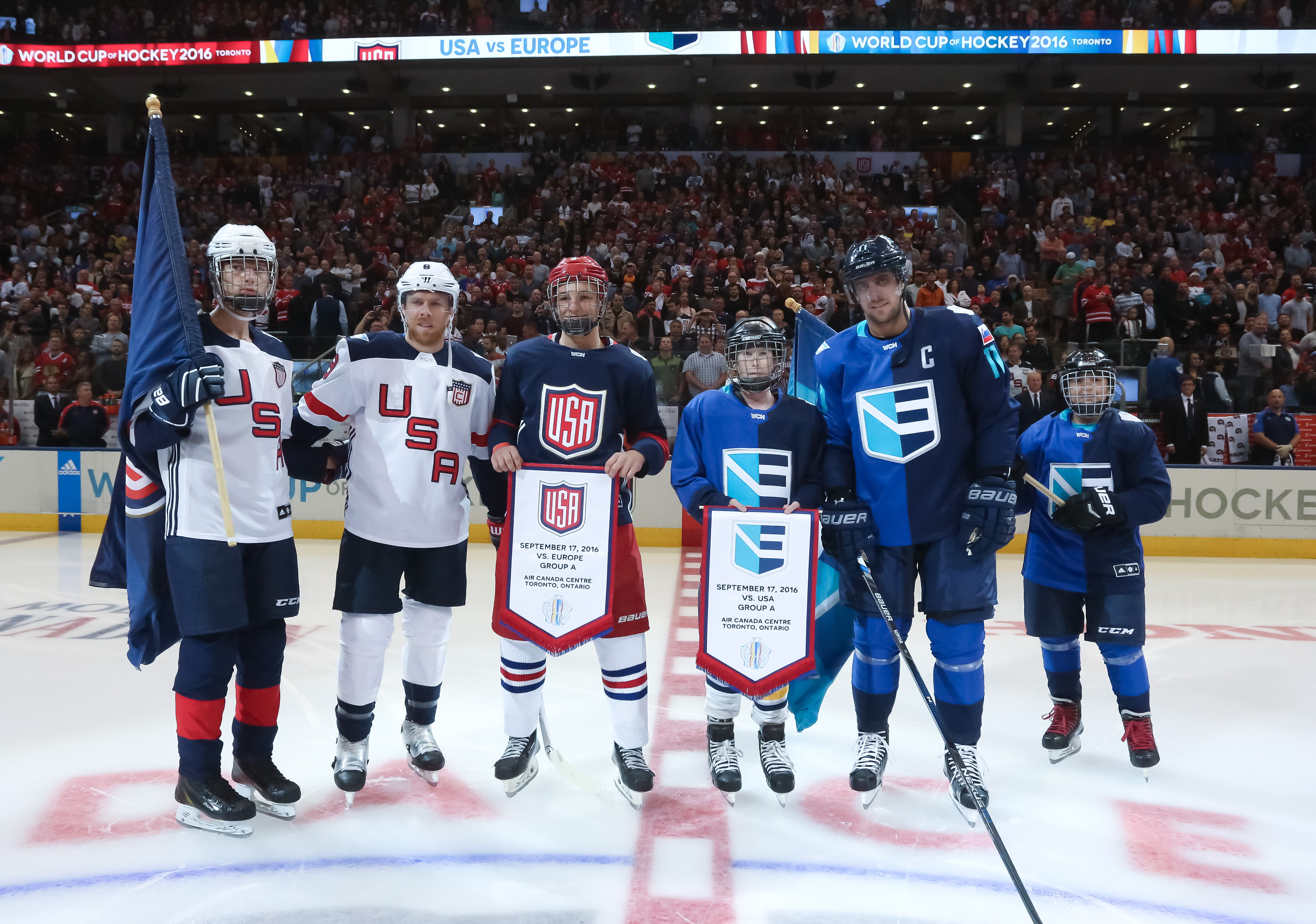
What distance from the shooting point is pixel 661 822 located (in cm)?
291

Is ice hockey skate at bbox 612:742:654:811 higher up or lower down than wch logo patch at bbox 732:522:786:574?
lower down

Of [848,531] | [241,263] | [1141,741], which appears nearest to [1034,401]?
[1141,741]

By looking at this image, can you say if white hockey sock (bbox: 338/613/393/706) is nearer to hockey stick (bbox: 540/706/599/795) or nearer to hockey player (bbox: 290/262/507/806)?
hockey player (bbox: 290/262/507/806)

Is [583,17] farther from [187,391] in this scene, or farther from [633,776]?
[633,776]

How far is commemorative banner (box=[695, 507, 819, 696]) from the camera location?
10.0 ft

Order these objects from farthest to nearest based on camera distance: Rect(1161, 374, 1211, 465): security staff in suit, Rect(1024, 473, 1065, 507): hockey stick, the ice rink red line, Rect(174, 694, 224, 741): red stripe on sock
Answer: Rect(1161, 374, 1211, 465): security staff in suit, Rect(1024, 473, 1065, 507): hockey stick, Rect(174, 694, 224, 741): red stripe on sock, the ice rink red line

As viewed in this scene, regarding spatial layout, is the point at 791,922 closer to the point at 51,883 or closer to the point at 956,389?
the point at 956,389

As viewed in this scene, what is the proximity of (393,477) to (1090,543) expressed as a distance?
8.14 ft

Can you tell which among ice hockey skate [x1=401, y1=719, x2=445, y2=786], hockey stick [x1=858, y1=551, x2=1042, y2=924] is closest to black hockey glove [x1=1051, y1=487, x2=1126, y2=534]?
hockey stick [x1=858, y1=551, x2=1042, y2=924]

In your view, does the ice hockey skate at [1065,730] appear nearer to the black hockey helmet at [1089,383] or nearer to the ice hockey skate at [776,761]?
the ice hockey skate at [776,761]

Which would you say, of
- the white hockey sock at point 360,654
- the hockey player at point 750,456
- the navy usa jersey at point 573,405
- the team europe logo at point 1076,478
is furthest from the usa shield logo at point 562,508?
the team europe logo at point 1076,478

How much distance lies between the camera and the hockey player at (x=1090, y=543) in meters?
3.45

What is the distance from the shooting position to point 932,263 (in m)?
12.9

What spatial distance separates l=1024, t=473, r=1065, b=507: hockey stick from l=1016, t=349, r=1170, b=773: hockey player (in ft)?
0.08
